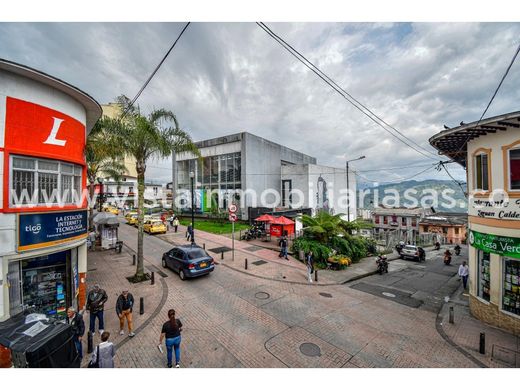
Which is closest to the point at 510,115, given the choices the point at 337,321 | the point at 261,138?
the point at 337,321

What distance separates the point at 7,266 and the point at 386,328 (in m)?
11.5

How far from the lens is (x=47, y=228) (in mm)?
6855

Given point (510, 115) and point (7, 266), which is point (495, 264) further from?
point (7, 266)

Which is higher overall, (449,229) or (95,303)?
(95,303)

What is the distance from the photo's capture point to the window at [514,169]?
793 cm

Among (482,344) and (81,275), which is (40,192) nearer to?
(81,275)

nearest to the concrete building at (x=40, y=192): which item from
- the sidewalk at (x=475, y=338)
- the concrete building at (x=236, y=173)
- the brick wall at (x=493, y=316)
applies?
the sidewalk at (x=475, y=338)

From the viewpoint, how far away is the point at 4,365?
5.67 metres

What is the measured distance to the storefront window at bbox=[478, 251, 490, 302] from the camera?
29.0 feet

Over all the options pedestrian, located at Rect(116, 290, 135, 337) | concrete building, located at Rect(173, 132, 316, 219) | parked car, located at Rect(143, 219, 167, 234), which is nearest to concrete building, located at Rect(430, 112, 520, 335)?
pedestrian, located at Rect(116, 290, 135, 337)

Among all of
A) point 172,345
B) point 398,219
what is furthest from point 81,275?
point 398,219

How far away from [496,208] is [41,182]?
50.7 feet

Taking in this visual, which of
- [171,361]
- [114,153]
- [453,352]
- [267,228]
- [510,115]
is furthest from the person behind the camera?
[267,228]

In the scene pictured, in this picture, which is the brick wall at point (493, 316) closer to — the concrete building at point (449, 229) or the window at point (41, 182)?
the window at point (41, 182)
